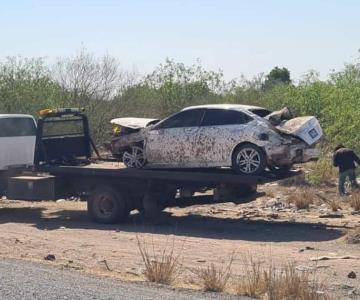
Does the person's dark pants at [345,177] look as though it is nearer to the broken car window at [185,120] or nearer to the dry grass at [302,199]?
the dry grass at [302,199]

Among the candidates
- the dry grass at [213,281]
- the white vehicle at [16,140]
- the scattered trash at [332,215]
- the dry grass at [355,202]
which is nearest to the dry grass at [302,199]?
the dry grass at [355,202]

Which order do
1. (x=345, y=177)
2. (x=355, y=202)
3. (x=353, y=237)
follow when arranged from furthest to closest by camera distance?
1. (x=345, y=177)
2. (x=355, y=202)
3. (x=353, y=237)

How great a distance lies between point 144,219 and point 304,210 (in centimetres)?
411

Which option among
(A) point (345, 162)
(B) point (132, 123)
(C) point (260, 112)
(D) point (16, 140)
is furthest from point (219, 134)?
(A) point (345, 162)

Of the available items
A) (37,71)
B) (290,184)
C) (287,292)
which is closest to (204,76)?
(37,71)

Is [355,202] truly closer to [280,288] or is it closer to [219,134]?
[219,134]

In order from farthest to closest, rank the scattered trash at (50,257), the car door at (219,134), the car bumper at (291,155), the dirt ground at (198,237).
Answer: the car door at (219,134)
the car bumper at (291,155)
the scattered trash at (50,257)
the dirt ground at (198,237)

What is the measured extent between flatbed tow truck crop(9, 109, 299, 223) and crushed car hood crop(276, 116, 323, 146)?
2.89 feet

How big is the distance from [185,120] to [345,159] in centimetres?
611

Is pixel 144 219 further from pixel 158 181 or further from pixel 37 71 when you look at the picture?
pixel 37 71

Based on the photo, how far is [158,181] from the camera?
58.2ft

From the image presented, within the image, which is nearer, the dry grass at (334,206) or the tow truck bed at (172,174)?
the tow truck bed at (172,174)

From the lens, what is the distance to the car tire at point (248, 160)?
16484 mm

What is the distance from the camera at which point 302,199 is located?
20578 mm
